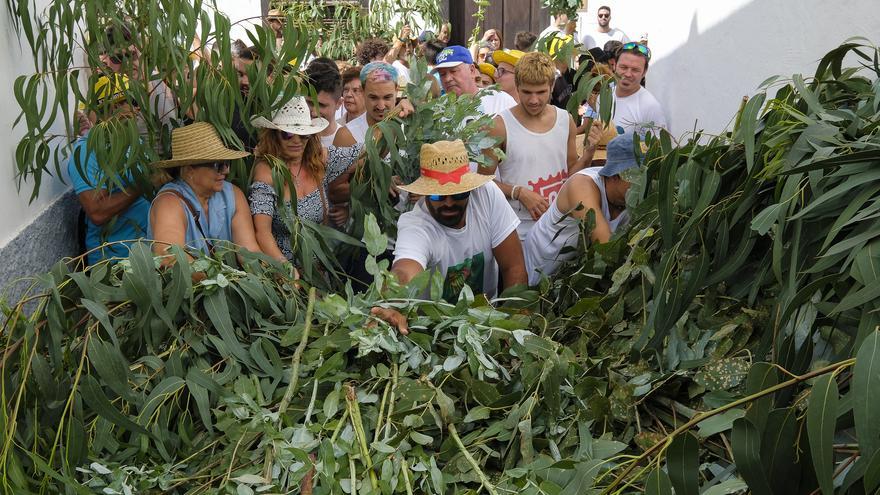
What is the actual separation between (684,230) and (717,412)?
95 cm

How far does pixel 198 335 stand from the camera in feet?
9.12

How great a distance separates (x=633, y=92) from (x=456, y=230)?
2520mm

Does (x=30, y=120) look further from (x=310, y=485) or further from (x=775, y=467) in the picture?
(x=775, y=467)

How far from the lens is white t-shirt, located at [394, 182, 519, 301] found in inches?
163

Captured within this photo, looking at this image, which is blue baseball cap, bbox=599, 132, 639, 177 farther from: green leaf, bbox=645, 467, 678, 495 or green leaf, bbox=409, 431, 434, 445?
green leaf, bbox=645, 467, 678, 495

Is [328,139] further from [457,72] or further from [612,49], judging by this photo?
[612,49]

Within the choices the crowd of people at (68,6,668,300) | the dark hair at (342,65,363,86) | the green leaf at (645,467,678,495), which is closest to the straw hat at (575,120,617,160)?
the crowd of people at (68,6,668,300)

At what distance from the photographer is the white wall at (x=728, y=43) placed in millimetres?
Result: 4617

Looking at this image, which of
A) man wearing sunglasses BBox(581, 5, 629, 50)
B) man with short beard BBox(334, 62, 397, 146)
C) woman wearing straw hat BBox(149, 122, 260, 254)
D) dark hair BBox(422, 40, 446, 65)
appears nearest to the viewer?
woman wearing straw hat BBox(149, 122, 260, 254)

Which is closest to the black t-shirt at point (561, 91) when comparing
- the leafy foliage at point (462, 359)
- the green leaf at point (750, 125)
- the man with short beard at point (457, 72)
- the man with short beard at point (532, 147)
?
the man with short beard at point (457, 72)

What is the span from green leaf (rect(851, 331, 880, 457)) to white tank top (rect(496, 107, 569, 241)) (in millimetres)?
3410

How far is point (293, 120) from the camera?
4340 mm

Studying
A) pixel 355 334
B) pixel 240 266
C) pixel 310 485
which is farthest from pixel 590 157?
pixel 310 485

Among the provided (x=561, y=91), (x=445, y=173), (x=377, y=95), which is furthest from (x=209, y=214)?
(x=561, y=91)
